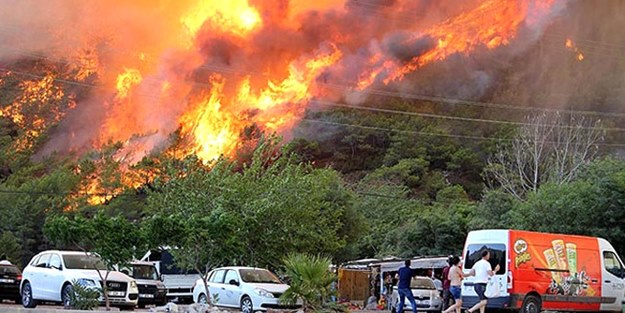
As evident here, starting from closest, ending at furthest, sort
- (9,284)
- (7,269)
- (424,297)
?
(9,284) < (7,269) < (424,297)

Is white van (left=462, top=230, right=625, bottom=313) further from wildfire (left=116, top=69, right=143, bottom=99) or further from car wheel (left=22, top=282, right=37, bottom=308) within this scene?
wildfire (left=116, top=69, right=143, bottom=99)

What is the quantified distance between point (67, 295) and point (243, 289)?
5257 mm

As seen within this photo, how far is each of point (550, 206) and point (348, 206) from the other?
42.2 feet

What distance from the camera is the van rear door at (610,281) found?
26.2 m

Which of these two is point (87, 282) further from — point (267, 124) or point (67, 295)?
point (267, 124)

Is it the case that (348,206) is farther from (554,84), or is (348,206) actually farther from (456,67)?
(554,84)

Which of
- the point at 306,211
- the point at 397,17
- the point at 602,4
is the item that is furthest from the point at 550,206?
the point at 602,4

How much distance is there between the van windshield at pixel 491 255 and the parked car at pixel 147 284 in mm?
10741

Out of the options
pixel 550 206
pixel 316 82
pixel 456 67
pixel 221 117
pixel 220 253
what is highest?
pixel 456 67

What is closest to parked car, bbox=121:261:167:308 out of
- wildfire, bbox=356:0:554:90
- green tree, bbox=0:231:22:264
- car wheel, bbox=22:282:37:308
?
car wheel, bbox=22:282:37:308

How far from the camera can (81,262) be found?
25.3 m

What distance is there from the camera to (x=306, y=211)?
36281 mm

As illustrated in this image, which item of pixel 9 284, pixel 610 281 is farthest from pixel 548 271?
pixel 9 284

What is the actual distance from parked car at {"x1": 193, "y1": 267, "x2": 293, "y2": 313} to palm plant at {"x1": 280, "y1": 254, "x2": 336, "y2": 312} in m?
2.92
